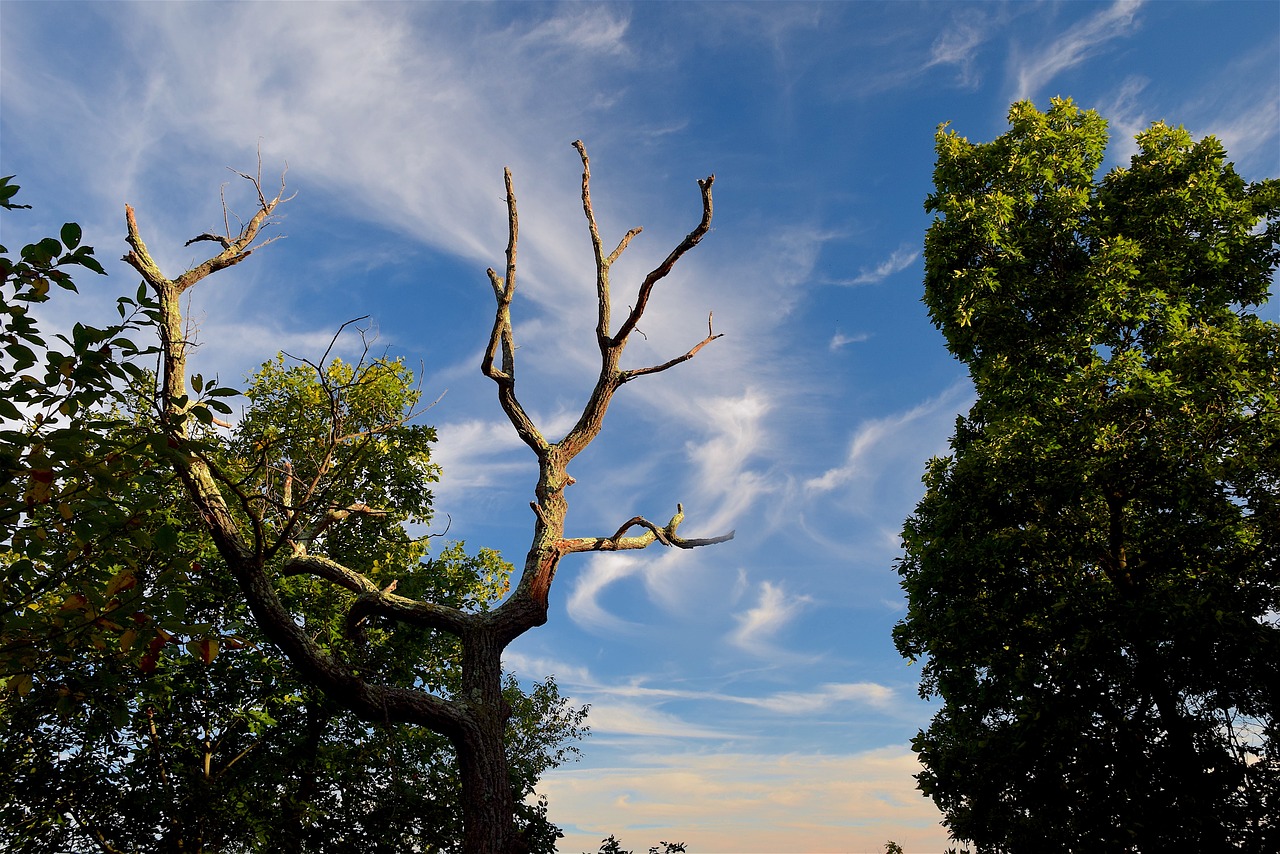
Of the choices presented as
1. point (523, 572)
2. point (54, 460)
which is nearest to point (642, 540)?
point (523, 572)

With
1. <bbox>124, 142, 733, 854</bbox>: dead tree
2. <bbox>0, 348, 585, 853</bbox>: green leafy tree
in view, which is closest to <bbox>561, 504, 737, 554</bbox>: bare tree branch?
<bbox>124, 142, 733, 854</bbox>: dead tree

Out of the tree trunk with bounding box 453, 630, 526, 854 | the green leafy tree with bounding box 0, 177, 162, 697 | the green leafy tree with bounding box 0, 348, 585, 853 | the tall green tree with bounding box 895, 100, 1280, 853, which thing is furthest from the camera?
the green leafy tree with bounding box 0, 348, 585, 853

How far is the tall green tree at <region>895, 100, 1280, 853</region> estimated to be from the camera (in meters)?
12.3

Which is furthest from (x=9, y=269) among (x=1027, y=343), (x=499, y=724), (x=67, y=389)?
(x=1027, y=343)

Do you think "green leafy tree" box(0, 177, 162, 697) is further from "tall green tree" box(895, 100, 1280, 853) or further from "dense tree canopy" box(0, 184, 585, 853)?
"tall green tree" box(895, 100, 1280, 853)

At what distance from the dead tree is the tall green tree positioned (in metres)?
6.49

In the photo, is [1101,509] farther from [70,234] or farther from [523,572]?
[70,234]

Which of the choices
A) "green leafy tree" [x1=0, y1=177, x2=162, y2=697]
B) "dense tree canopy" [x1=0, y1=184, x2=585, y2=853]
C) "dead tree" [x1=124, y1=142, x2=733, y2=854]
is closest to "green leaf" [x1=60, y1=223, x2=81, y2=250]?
"green leafy tree" [x1=0, y1=177, x2=162, y2=697]

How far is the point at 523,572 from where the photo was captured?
34.0 ft

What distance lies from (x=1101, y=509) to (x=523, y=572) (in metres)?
10.5

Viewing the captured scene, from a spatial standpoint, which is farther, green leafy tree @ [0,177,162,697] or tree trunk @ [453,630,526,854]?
tree trunk @ [453,630,526,854]

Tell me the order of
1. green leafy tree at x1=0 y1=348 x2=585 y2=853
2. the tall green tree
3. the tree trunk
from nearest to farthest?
the tree trunk → the tall green tree → green leafy tree at x1=0 y1=348 x2=585 y2=853

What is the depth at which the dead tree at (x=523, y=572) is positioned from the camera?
28.9 ft

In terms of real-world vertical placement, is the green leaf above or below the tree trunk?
above
